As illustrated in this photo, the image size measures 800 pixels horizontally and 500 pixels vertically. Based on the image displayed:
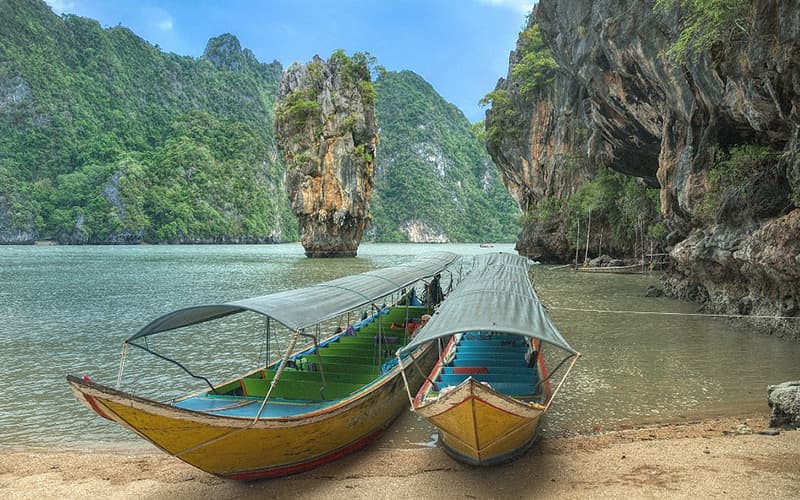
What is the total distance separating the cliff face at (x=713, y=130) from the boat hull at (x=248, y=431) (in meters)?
9.29

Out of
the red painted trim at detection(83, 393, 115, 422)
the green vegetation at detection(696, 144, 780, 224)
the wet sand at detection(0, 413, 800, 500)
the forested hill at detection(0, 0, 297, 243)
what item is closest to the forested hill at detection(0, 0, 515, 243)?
the forested hill at detection(0, 0, 297, 243)

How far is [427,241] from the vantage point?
5285 inches

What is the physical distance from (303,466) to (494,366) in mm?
3710

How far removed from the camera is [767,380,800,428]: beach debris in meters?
6.12

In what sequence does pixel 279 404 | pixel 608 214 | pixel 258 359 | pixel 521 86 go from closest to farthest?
pixel 279 404 → pixel 258 359 → pixel 608 214 → pixel 521 86

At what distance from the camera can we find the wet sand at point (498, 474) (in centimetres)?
486

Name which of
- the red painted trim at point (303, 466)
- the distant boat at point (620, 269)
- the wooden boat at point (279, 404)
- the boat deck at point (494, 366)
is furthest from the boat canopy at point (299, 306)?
the distant boat at point (620, 269)

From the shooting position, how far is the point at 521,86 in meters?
37.0

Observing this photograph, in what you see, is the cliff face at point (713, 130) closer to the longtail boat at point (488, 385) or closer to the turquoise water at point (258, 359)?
the turquoise water at point (258, 359)

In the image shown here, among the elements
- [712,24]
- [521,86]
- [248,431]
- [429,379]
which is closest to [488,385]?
[429,379]

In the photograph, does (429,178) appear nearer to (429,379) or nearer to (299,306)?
(429,379)

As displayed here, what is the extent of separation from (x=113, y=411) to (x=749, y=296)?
15007mm

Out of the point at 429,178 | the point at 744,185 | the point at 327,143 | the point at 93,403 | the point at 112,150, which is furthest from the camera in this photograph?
the point at 429,178

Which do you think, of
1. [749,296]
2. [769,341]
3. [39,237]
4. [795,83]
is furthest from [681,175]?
[39,237]
